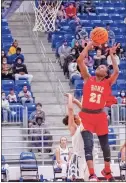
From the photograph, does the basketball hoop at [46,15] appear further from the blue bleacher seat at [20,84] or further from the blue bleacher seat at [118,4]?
the blue bleacher seat at [118,4]

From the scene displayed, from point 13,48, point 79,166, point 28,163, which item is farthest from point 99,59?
point 79,166

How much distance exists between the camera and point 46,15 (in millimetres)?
18922

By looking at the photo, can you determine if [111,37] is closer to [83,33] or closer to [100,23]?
[83,33]

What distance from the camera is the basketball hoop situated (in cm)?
1902

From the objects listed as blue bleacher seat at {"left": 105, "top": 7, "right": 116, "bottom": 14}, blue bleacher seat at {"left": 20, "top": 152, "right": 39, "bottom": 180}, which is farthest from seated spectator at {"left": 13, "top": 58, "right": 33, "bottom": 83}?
blue bleacher seat at {"left": 105, "top": 7, "right": 116, "bottom": 14}

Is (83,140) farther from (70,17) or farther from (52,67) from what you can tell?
(70,17)

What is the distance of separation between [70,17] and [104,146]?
38.5 feet

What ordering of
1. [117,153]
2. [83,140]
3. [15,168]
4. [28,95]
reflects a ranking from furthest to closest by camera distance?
[28,95] → [117,153] → [15,168] → [83,140]

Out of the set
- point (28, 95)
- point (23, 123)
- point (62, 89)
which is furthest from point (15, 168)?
point (62, 89)

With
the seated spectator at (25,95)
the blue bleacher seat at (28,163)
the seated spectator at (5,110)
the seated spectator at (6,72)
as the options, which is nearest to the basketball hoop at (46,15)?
the seated spectator at (6,72)

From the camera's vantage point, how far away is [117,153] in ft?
49.6

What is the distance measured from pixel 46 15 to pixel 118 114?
4127 mm

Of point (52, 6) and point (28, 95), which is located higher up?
point (52, 6)

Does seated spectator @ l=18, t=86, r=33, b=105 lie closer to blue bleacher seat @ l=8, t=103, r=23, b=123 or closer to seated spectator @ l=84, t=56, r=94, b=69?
blue bleacher seat @ l=8, t=103, r=23, b=123
